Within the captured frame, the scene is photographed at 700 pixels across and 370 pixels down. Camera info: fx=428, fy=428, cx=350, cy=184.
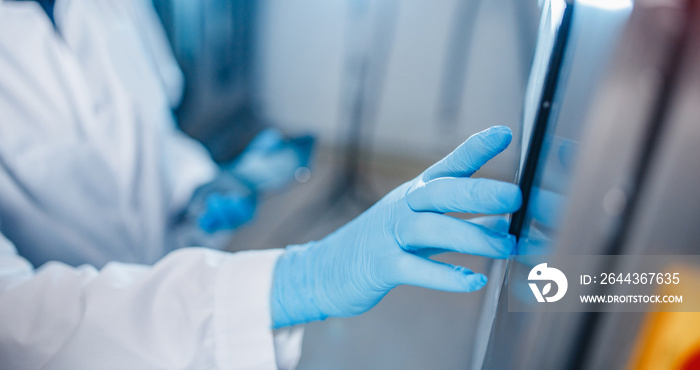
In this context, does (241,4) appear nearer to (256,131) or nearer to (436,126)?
(256,131)

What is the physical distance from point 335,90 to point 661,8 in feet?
7.71

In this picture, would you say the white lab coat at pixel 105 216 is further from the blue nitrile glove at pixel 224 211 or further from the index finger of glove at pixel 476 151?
the index finger of glove at pixel 476 151

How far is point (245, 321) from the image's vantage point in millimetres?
524

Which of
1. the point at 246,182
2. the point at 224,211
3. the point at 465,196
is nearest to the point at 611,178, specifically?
the point at 465,196

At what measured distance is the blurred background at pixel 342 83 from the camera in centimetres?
193

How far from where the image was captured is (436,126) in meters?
2.43

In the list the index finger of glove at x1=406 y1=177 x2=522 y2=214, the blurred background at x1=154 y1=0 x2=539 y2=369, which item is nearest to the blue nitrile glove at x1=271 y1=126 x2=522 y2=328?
the index finger of glove at x1=406 y1=177 x2=522 y2=214

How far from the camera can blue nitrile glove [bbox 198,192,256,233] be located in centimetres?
111

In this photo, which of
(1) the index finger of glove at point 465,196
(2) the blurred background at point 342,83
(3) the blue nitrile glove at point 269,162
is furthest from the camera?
(2) the blurred background at point 342,83

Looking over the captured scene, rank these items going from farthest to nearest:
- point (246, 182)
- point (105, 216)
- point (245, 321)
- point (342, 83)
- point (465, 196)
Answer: point (342, 83), point (246, 182), point (105, 216), point (245, 321), point (465, 196)

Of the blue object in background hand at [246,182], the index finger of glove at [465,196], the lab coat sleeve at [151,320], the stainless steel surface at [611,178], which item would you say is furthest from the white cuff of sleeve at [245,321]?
the blue object in background hand at [246,182]

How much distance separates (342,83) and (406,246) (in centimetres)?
209

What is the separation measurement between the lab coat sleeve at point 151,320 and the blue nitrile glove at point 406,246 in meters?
0.04

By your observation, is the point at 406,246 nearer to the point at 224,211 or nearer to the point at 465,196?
the point at 465,196
